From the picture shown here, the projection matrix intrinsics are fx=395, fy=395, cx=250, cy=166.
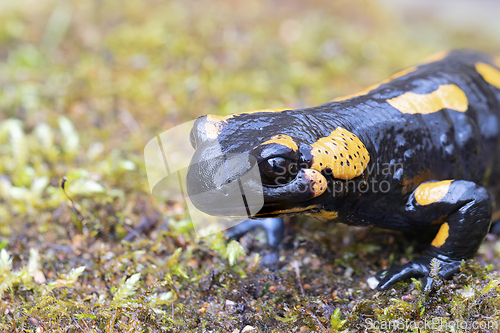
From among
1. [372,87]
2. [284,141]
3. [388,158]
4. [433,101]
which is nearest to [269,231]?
[388,158]

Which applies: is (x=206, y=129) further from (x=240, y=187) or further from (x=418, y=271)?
(x=418, y=271)

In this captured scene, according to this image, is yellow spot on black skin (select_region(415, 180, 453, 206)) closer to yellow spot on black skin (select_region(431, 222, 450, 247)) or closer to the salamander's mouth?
yellow spot on black skin (select_region(431, 222, 450, 247))

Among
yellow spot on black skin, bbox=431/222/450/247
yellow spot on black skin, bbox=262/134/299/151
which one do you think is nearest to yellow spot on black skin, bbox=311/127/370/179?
yellow spot on black skin, bbox=262/134/299/151

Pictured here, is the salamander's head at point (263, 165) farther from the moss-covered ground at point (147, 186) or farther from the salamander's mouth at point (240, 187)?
the moss-covered ground at point (147, 186)

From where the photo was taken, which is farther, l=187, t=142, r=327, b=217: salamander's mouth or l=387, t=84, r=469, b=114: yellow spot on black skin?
l=387, t=84, r=469, b=114: yellow spot on black skin

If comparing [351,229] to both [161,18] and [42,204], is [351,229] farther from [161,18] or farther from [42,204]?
[161,18]

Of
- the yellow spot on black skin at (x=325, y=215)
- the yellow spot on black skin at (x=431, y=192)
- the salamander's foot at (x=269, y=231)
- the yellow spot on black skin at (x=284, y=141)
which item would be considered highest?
the yellow spot on black skin at (x=284, y=141)

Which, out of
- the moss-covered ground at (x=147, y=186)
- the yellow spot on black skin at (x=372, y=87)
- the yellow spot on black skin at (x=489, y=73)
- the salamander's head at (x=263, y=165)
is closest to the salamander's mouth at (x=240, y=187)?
the salamander's head at (x=263, y=165)
